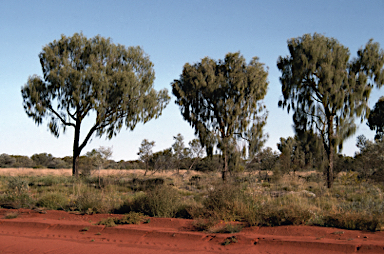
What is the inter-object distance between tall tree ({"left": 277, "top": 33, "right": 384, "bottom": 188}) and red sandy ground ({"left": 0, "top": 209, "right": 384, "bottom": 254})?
13.1m

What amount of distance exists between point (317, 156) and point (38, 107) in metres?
Result: 20.7

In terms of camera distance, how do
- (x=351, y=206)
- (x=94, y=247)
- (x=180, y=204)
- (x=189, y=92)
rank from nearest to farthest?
(x=94, y=247) → (x=351, y=206) → (x=180, y=204) → (x=189, y=92)

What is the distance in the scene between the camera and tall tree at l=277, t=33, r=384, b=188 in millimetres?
19064

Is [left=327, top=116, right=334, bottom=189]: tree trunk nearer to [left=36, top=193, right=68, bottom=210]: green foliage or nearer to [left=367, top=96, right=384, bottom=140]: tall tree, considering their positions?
[left=36, top=193, right=68, bottom=210]: green foliage

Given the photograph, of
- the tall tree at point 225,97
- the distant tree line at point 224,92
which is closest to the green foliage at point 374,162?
the distant tree line at point 224,92

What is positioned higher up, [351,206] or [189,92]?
[189,92]

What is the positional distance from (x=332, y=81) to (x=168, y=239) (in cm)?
1579

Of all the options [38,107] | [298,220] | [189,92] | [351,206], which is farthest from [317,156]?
[38,107]

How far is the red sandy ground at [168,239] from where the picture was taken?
677 centimetres

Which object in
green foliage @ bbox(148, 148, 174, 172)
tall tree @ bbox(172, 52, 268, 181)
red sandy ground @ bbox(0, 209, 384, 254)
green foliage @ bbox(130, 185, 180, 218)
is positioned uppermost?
tall tree @ bbox(172, 52, 268, 181)

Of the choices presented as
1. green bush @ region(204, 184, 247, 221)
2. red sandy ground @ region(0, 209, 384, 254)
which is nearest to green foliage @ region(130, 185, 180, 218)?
red sandy ground @ region(0, 209, 384, 254)

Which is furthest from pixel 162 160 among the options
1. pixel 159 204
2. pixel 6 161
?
pixel 6 161

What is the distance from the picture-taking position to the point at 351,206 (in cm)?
930

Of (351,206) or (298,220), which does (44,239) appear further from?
(351,206)
